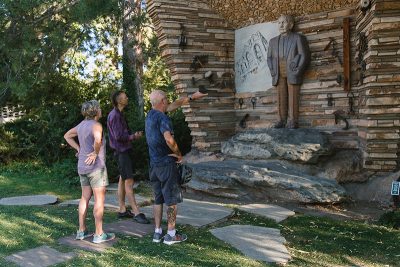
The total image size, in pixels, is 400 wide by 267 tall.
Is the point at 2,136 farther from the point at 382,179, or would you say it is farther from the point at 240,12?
the point at 382,179

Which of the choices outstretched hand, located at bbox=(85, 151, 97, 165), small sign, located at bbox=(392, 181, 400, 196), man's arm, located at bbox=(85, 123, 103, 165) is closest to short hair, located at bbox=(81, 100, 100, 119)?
man's arm, located at bbox=(85, 123, 103, 165)

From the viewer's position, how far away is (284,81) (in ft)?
26.6

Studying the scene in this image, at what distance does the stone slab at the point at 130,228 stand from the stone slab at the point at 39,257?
33.6 inches

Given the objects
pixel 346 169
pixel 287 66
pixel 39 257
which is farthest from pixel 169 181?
pixel 287 66

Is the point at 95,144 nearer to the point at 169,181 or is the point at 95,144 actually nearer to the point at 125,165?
the point at 169,181

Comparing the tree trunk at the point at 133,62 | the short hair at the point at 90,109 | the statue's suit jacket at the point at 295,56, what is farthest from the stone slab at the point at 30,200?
the tree trunk at the point at 133,62

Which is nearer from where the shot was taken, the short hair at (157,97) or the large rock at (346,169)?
the short hair at (157,97)

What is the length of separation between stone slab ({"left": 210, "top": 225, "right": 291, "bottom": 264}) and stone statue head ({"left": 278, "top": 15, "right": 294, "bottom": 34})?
13.5ft

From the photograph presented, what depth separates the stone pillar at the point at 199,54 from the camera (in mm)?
8562

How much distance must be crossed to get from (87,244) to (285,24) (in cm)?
532

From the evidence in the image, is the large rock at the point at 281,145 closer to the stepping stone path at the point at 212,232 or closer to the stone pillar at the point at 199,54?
the stone pillar at the point at 199,54

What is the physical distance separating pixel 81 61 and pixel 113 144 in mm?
9383

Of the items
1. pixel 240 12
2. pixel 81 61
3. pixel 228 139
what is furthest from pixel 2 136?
pixel 240 12

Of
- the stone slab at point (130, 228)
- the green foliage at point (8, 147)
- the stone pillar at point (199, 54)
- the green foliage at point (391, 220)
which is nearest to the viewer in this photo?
the stone slab at point (130, 228)
